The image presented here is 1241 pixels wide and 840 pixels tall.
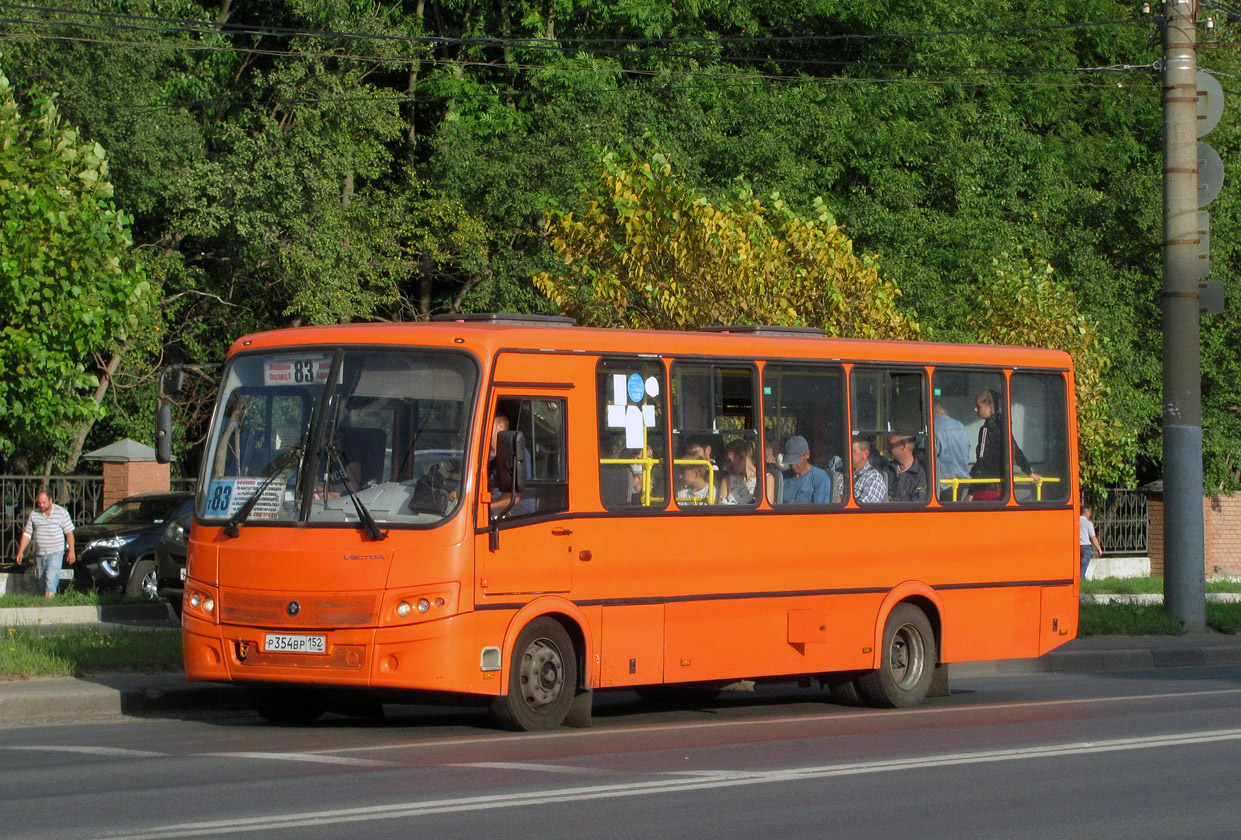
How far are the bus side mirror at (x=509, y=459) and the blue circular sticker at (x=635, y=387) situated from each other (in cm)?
131

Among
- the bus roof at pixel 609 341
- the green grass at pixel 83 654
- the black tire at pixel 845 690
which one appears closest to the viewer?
the bus roof at pixel 609 341

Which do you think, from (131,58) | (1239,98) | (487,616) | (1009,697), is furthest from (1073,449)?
(1239,98)

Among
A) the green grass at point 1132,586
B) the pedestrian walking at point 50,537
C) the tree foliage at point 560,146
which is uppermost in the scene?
the tree foliage at point 560,146

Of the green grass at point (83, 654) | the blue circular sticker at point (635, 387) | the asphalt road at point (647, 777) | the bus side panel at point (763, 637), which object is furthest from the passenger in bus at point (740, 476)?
the green grass at point (83, 654)

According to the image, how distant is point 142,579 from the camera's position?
2608 cm

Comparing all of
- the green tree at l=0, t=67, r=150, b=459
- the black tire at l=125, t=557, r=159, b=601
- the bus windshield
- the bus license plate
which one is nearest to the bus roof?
the bus windshield

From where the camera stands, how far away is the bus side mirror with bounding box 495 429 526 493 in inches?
455

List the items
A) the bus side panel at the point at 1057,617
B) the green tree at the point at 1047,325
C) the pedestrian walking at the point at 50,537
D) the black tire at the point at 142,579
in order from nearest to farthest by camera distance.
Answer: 1. the bus side panel at the point at 1057,617
2. the pedestrian walking at the point at 50,537
3. the black tire at the point at 142,579
4. the green tree at the point at 1047,325

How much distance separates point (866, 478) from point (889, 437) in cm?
51

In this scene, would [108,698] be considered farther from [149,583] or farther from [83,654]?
[149,583]

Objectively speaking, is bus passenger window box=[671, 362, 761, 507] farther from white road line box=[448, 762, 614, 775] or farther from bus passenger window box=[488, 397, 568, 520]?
white road line box=[448, 762, 614, 775]

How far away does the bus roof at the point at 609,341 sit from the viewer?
1190cm

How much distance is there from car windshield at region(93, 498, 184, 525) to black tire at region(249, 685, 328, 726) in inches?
566

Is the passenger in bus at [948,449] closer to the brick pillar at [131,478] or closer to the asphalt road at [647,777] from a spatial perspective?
the asphalt road at [647,777]
